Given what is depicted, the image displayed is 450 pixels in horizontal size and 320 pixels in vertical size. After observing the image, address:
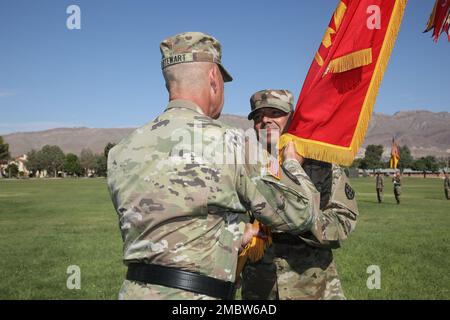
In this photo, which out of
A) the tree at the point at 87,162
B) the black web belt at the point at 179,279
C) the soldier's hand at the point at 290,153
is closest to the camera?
the black web belt at the point at 179,279

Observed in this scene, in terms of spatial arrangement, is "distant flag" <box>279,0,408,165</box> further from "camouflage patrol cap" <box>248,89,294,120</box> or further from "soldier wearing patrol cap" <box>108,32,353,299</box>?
"soldier wearing patrol cap" <box>108,32,353,299</box>

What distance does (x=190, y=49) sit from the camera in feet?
7.55

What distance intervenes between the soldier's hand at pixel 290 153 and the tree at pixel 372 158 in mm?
144707

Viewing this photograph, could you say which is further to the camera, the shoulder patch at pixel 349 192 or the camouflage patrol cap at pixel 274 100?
the camouflage patrol cap at pixel 274 100

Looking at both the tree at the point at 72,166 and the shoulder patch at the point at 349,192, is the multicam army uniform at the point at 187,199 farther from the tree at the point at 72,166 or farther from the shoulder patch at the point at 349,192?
the tree at the point at 72,166

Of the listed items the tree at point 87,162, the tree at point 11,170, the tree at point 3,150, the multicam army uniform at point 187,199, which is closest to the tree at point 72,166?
the tree at point 87,162

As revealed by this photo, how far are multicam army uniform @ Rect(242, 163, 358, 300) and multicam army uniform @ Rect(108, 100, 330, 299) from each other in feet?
3.03

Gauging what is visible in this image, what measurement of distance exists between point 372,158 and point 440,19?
147193 mm

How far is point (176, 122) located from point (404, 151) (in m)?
168

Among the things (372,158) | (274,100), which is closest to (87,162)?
(372,158)

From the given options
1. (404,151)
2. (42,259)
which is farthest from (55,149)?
(42,259)

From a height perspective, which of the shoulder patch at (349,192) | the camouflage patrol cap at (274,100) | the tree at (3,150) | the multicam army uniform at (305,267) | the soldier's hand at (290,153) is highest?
the tree at (3,150)

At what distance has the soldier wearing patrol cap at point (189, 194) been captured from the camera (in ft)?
6.84

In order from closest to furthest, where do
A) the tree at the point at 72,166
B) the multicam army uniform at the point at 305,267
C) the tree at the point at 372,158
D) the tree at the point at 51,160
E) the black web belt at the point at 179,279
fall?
the black web belt at the point at 179,279
the multicam army uniform at the point at 305,267
the tree at the point at 372,158
the tree at the point at 72,166
the tree at the point at 51,160
